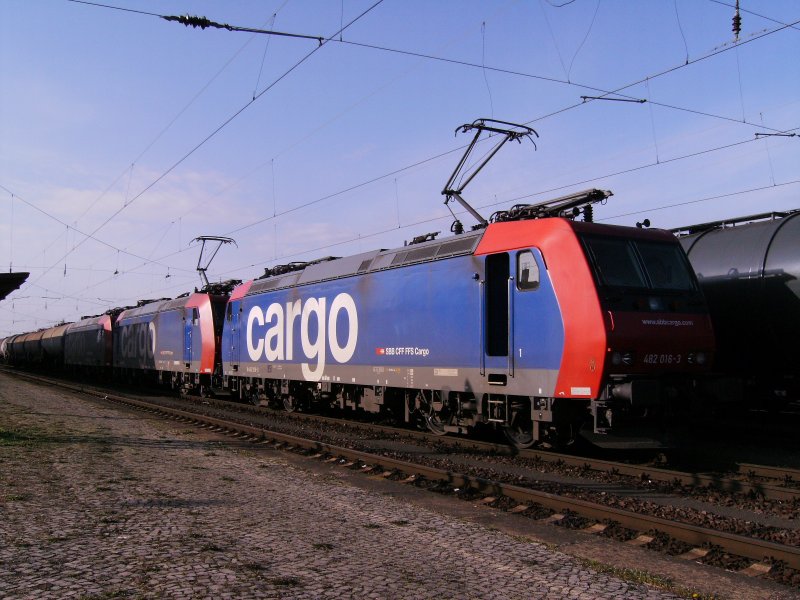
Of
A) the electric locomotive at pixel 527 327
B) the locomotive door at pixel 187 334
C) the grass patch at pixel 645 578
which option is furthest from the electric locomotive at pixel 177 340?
the grass patch at pixel 645 578

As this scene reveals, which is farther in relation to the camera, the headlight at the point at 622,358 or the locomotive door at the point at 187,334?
the locomotive door at the point at 187,334

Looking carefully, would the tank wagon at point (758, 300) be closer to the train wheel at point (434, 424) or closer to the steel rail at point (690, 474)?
the steel rail at point (690, 474)

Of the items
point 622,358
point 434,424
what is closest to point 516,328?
point 622,358

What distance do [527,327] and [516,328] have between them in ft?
0.80

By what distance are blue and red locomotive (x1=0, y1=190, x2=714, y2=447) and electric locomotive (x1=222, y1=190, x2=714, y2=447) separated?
0.07 ft

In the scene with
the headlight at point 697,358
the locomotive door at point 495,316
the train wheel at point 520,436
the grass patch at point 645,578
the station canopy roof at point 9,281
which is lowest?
the grass patch at point 645,578

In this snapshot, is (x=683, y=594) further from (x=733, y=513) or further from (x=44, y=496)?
(x=44, y=496)

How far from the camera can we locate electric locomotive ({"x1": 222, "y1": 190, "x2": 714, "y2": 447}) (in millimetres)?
Result: 9078

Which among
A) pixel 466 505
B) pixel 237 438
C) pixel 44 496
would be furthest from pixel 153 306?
pixel 466 505

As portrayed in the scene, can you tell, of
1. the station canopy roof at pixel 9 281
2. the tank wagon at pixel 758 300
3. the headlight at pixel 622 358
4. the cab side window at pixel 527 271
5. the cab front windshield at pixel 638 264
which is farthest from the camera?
the station canopy roof at pixel 9 281

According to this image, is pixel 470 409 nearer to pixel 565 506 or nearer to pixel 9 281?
pixel 565 506

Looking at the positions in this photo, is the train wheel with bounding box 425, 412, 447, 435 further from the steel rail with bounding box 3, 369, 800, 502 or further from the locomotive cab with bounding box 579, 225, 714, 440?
the locomotive cab with bounding box 579, 225, 714, 440

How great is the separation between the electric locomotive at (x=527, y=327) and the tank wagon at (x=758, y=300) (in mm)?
2154

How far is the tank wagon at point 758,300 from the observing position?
11.3m
